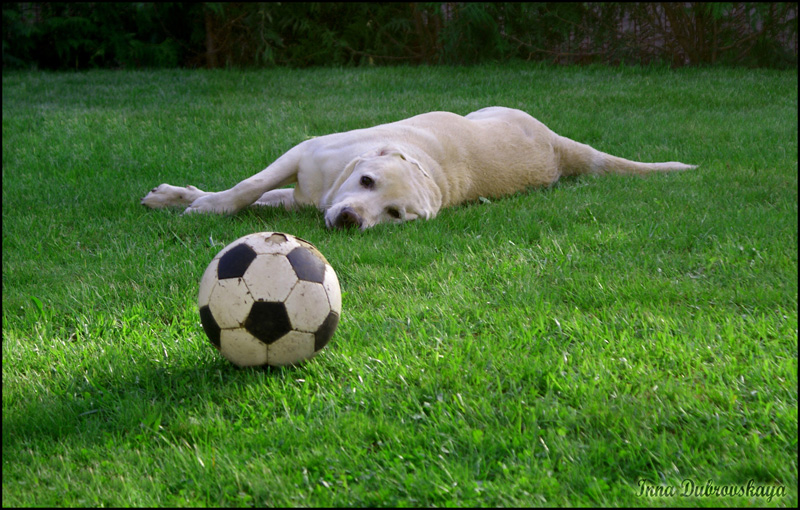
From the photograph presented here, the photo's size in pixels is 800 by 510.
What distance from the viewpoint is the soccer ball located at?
115 inches

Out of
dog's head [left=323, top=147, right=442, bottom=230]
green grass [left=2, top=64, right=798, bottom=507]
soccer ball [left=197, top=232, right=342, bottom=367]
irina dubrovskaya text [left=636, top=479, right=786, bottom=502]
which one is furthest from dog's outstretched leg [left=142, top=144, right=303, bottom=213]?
irina dubrovskaya text [left=636, top=479, right=786, bottom=502]

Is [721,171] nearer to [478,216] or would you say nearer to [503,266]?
[478,216]

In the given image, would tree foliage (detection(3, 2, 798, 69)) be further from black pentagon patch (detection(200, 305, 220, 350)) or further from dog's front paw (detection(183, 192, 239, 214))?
black pentagon patch (detection(200, 305, 220, 350))

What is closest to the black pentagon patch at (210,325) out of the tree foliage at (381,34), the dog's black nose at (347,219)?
the dog's black nose at (347,219)

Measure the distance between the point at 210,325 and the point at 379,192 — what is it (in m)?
2.25

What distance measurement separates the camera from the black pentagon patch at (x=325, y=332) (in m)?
3.00

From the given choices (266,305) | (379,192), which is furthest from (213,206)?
(266,305)

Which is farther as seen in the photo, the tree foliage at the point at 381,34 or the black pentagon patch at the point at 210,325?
the tree foliage at the point at 381,34

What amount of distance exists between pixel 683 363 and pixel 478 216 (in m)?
2.49

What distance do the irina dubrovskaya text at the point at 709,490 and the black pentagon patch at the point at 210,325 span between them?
1.69 metres

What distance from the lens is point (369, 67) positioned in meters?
13.5

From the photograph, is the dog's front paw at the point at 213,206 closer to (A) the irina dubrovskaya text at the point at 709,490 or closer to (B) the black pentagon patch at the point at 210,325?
(B) the black pentagon patch at the point at 210,325

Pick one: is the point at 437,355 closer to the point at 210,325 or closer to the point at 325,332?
the point at 325,332

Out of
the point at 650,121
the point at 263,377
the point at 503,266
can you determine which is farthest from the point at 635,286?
the point at 650,121
